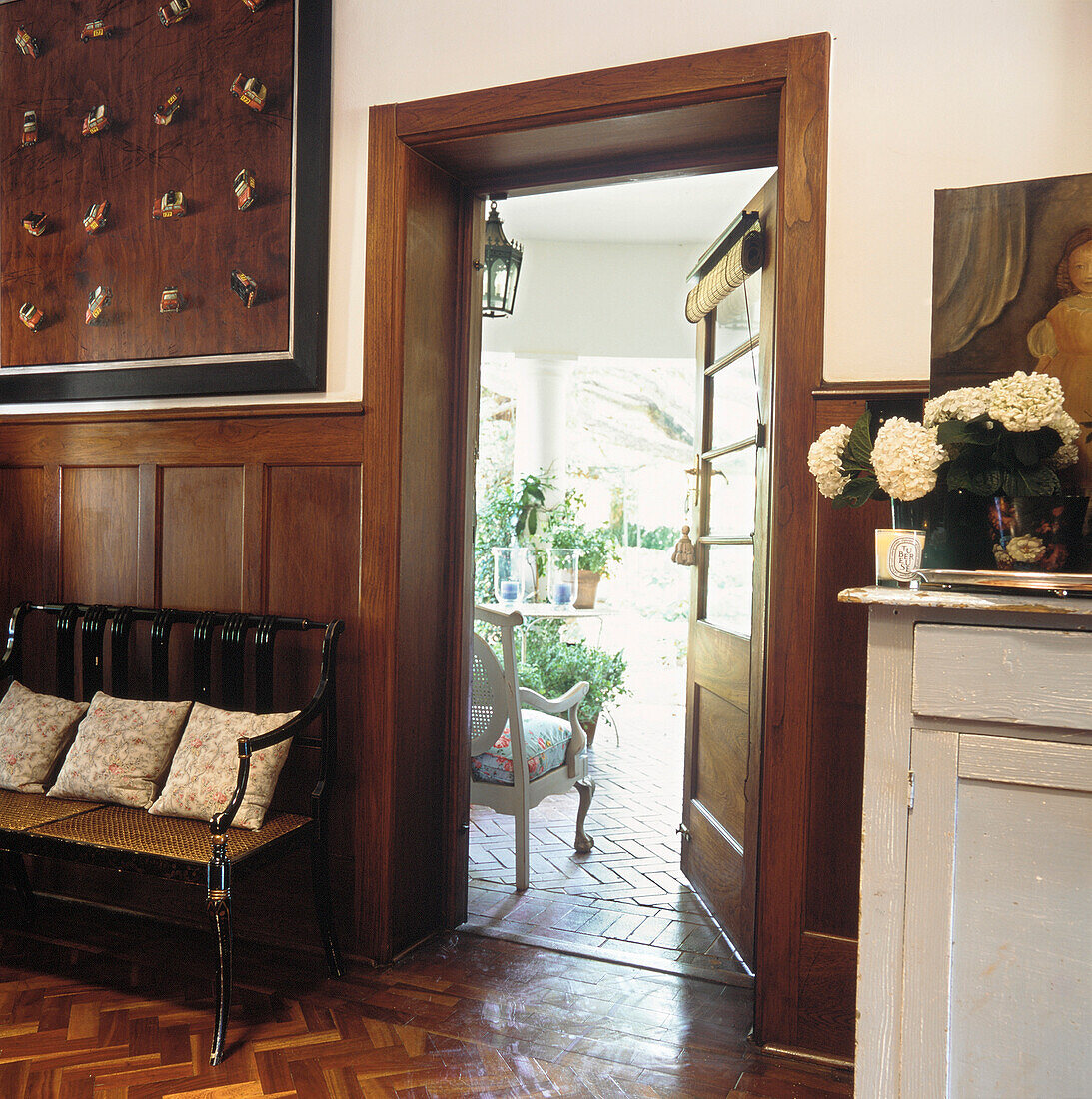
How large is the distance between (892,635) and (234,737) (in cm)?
191

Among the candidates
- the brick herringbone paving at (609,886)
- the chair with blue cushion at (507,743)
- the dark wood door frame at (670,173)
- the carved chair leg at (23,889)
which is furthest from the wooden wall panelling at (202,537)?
the brick herringbone paving at (609,886)

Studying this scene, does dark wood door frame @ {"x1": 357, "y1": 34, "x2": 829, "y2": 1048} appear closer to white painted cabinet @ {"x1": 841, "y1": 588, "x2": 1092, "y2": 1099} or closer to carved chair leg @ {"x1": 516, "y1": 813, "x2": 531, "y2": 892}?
carved chair leg @ {"x1": 516, "y1": 813, "x2": 531, "y2": 892}

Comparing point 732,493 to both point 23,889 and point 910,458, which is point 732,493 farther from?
point 23,889

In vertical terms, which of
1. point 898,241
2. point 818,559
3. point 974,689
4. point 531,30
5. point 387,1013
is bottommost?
point 387,1013

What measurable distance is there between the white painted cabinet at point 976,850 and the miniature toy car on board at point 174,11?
2990 mm

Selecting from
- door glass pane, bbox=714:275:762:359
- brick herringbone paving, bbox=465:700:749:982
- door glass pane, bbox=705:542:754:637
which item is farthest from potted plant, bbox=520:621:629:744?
door glass pane, bbox=714:275:762:359

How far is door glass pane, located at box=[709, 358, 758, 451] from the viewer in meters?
3.09

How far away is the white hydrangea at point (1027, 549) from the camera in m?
1.78

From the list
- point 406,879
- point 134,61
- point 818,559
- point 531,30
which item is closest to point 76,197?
point 134,61

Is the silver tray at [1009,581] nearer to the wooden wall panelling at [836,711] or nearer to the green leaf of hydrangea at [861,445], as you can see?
the green leaf of hydrangea at [861,445]

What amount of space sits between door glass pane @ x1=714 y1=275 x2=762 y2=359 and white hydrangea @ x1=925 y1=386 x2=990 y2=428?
1.27m

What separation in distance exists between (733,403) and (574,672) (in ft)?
10.2

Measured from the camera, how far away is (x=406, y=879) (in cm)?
296

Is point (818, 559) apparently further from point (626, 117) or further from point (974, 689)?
point (626, 117)
